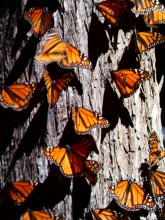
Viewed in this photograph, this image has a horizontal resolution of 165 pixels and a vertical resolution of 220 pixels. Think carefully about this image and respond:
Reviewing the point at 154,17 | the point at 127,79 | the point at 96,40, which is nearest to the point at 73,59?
the point at 96,40

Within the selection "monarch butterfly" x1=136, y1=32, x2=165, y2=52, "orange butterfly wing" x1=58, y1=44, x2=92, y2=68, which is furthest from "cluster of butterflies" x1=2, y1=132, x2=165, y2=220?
"monarch butterfly" x1=136, y1=32, x2=165, y2=52

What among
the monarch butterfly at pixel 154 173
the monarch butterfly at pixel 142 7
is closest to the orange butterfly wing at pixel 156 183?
the monarch butterfly at pixel 154 173

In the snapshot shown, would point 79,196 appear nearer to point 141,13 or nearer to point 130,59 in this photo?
point 130,59

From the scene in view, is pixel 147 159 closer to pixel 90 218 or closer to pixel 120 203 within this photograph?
pixel 120 203

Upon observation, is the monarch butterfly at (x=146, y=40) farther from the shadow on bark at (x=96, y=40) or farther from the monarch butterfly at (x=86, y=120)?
the monarch butterfly at (x=86, y=120)

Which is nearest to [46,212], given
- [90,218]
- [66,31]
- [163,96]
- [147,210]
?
[90,218]

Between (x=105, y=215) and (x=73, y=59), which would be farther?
(x=105, y=215)
